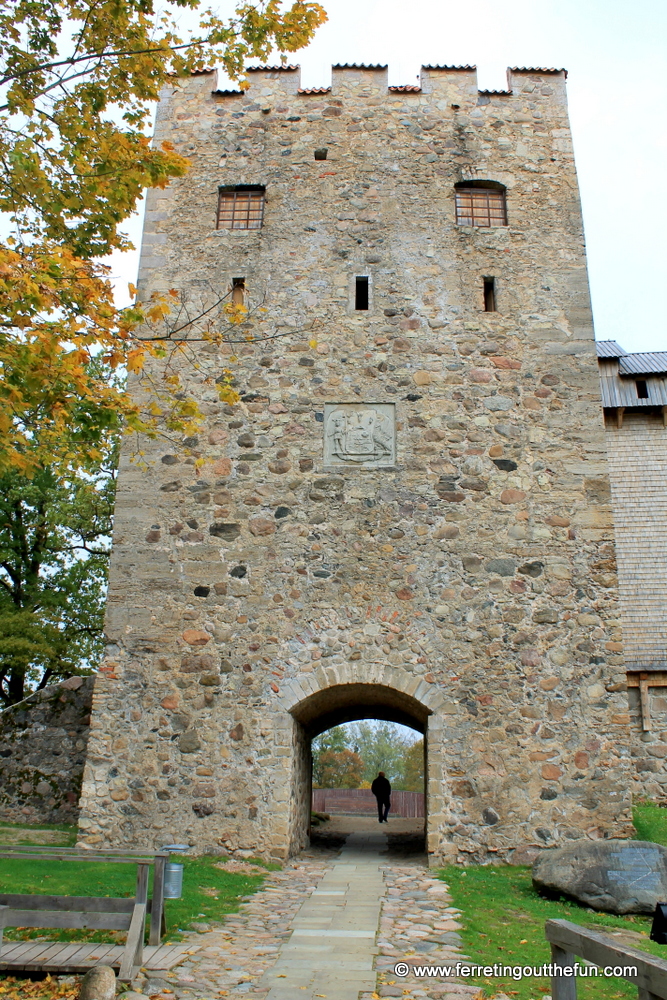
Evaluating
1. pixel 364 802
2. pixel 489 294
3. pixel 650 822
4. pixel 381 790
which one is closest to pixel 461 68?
pixel 489 294

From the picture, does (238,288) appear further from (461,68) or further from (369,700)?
(369,700)

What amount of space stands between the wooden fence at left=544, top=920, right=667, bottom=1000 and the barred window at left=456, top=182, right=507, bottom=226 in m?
9.41

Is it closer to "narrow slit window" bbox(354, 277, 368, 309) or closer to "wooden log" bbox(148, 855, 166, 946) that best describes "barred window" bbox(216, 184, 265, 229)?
"narrow slit window" bbox(354, 277, 368, 309)

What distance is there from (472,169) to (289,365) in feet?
13.9

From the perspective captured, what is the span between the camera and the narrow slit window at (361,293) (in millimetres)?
10195

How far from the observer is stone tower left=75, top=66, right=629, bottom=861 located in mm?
8281

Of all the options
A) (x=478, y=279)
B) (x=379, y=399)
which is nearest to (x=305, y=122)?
(x=478, y=279)

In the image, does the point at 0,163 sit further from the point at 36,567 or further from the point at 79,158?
the point at 36,567

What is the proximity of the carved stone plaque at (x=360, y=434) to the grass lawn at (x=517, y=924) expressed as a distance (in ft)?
15.9

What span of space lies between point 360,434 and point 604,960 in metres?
7.09

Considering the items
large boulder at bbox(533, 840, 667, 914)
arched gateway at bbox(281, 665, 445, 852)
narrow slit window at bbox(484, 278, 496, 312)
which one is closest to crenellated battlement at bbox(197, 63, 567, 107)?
narrow slit window at bbox(484, 278, 496, 312)

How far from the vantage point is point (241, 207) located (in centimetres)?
1088

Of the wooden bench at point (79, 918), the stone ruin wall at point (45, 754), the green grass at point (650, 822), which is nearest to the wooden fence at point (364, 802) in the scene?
the green grass at point (650, 822)

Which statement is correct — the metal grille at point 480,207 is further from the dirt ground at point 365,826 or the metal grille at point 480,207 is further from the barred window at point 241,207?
the dirt ground at point 365,826
